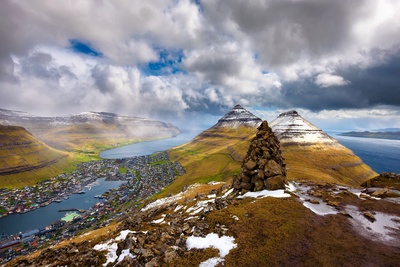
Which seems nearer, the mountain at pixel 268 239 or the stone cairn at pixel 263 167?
the mountain at pixel 268 239

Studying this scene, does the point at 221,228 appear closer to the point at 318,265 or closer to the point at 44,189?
the point at 318,265

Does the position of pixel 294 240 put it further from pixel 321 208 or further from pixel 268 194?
pixel 268 194

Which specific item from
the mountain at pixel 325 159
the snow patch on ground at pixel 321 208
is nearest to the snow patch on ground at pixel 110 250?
the snow patch on ground at pixel 321 208

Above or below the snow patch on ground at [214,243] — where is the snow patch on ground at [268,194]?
above

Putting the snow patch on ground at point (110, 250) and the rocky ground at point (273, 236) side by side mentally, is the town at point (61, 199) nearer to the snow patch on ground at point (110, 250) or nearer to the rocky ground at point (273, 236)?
the snow patch on ground at point (110, 250)

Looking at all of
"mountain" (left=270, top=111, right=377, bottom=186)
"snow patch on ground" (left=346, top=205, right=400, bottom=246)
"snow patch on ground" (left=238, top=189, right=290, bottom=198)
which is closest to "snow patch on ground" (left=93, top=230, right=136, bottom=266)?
"snow patch on ground" (left=238, top=189, right=290, bottom=198)

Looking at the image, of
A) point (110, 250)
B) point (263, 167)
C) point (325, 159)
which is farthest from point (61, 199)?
point (325, 159)
